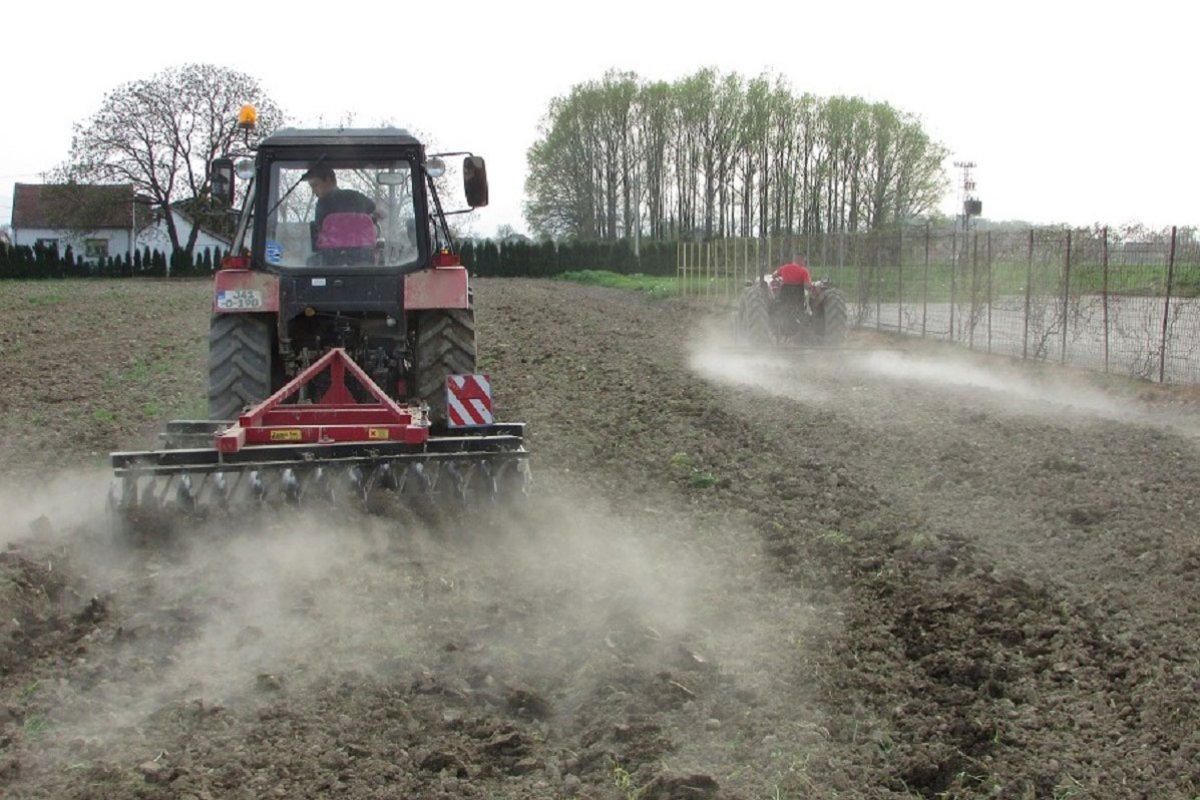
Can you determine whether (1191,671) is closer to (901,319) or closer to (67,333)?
(901,319)

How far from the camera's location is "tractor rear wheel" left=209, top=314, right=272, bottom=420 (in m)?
7.50

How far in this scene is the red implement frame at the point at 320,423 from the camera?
20.3 ft

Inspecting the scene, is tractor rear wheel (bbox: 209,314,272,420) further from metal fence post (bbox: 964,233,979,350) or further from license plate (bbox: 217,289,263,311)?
metal fence post (bbox: 964,233,979,350)

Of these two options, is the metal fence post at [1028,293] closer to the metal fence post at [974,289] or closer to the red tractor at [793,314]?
the metal fence post at [974,289]

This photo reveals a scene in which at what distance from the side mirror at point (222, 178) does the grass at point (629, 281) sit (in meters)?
30.5

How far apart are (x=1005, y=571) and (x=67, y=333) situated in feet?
56.9

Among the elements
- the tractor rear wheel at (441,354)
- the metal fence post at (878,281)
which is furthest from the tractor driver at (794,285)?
the tractor rear wheel at (441,354)

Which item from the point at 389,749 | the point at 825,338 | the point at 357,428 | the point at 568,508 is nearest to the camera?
the point at 389,749

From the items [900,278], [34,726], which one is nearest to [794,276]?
[900,278]

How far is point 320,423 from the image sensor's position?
6.50m

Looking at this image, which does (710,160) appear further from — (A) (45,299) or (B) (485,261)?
(A) (45,299)

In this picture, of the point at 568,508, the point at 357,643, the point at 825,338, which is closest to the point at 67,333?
the point at 825,338

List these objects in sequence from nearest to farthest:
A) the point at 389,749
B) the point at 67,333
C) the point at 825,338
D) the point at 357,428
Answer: the point at 389,749, the point at 357,428, the point at 825,338, the point at 67,333

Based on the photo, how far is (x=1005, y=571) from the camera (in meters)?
5.73
